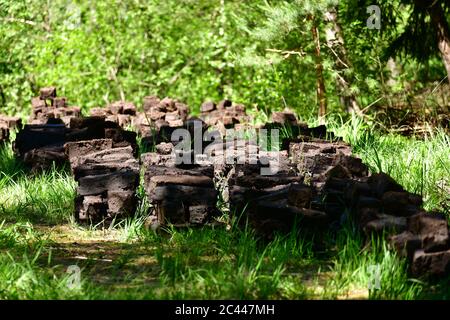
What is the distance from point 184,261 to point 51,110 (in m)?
6.19

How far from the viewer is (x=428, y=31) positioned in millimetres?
9438

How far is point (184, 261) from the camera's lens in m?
4.54

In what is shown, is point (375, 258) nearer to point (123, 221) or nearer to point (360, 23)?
point (123, 221)

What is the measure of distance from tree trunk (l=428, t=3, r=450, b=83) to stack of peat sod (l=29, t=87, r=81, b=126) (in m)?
3.72

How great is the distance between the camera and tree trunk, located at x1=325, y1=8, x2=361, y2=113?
10328 mm

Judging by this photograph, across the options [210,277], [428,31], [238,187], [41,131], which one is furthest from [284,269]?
[428,31]

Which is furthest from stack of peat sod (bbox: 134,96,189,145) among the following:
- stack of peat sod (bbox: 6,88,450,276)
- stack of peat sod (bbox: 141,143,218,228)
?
stack of peat sod (bbox: 141,143,218,228)

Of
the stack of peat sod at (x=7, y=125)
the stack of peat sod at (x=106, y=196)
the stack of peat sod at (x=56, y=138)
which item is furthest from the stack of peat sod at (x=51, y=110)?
the stack of peat sod at (x=106, y=196)

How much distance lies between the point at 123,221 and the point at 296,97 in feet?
22.0

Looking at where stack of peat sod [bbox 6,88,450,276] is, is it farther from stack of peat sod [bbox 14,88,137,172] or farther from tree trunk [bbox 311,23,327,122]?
tree trunk [bbox 311,23,327,122]

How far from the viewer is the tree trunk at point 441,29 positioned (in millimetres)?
8992

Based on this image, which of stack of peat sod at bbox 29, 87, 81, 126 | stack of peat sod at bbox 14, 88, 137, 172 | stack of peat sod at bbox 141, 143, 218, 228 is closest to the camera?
stack of peat sod at bbox 141, 143, 218, 228

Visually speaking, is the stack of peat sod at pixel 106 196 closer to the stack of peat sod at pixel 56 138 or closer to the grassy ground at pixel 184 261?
the grassy ground at pixel 184 261

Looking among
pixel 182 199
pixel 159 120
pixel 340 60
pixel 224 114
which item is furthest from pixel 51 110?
pixel 182 199
